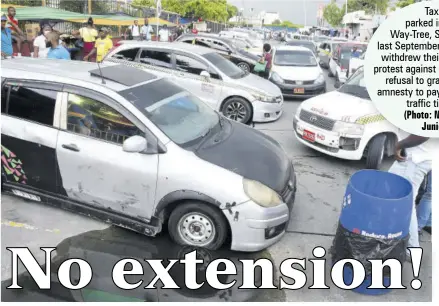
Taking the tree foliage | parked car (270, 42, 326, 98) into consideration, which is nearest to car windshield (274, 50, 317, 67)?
parked car (270, 42, 326, 98)

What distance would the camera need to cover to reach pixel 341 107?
6.58 meters

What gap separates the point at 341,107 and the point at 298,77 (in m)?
4.59

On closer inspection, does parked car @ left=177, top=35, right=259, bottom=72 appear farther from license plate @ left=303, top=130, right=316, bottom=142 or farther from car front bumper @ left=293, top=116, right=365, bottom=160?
car front bumper @ left=293, top=116, right=365, bottom=160

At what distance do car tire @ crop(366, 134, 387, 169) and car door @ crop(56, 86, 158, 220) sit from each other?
11.9 ft

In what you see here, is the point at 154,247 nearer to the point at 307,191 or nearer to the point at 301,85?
the point at 307,191

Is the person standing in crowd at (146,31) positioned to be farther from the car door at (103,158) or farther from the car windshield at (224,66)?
the car door at (103,158)

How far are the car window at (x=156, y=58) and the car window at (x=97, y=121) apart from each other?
4.42m

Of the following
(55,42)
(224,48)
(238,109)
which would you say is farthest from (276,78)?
(55,42)

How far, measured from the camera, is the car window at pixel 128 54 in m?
8.66

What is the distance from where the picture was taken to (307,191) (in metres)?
5.66

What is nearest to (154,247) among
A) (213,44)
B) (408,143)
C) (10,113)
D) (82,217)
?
(82,217)

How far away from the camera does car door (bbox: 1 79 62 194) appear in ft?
14.1

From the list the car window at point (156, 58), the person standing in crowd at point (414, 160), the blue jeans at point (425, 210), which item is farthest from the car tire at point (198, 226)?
the car window at point (156, 58)

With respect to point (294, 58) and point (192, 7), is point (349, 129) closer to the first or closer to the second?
point (294, 58)
